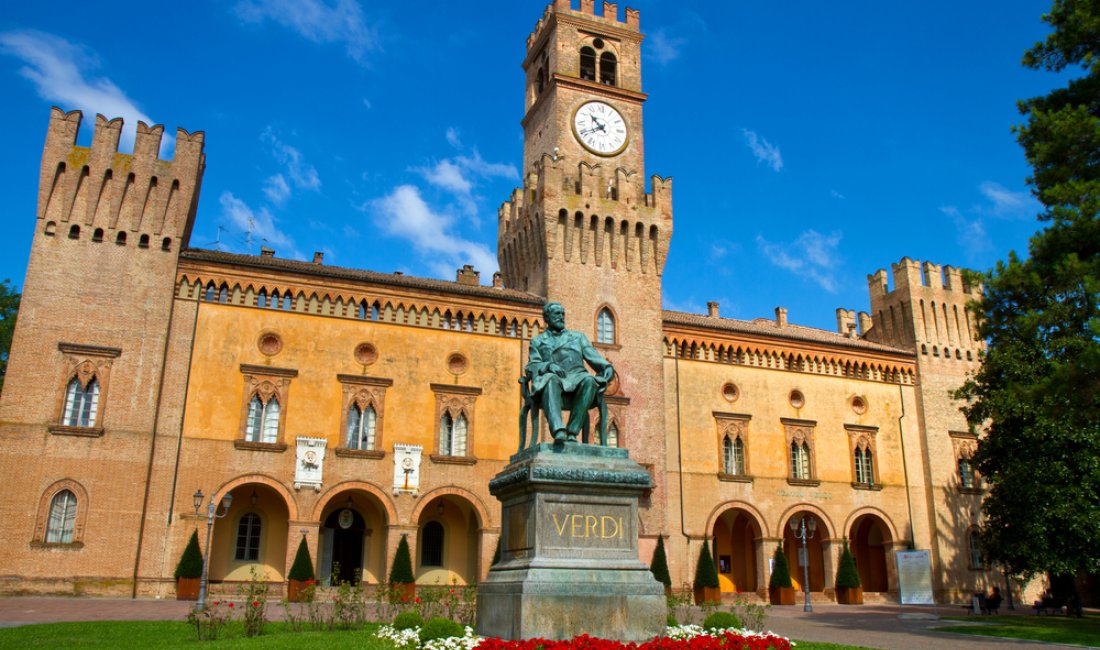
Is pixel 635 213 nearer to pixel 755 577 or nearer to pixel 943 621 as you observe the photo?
pixel 755 577

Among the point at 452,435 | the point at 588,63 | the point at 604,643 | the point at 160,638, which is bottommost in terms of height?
the point at 160,638

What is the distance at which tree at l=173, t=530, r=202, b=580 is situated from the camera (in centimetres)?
2791

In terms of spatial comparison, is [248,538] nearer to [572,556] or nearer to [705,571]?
[705,571]

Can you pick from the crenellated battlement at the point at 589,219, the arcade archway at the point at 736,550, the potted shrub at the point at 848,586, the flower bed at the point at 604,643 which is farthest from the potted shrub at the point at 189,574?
the potted shrub at the point at 848,586

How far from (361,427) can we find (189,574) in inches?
289

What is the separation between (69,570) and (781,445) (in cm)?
2713

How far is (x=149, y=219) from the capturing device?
31.4 metres

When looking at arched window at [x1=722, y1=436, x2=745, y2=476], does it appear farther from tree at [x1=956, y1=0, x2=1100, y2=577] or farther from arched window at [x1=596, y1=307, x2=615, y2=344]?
tree at [x1=956, y1=0, x2=1100, y2=577]

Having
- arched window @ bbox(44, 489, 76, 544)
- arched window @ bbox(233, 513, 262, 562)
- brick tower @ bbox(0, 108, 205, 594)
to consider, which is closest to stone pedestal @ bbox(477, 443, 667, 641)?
brick tower @ bbox(0, 108, 205, 594)

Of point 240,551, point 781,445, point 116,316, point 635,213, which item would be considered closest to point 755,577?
point 781,445

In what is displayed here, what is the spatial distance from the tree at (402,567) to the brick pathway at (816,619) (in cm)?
470

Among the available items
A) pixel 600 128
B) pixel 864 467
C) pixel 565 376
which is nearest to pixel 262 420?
pixel 600 128

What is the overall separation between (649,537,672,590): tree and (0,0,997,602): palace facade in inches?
14.5

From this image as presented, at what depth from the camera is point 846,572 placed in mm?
37219
